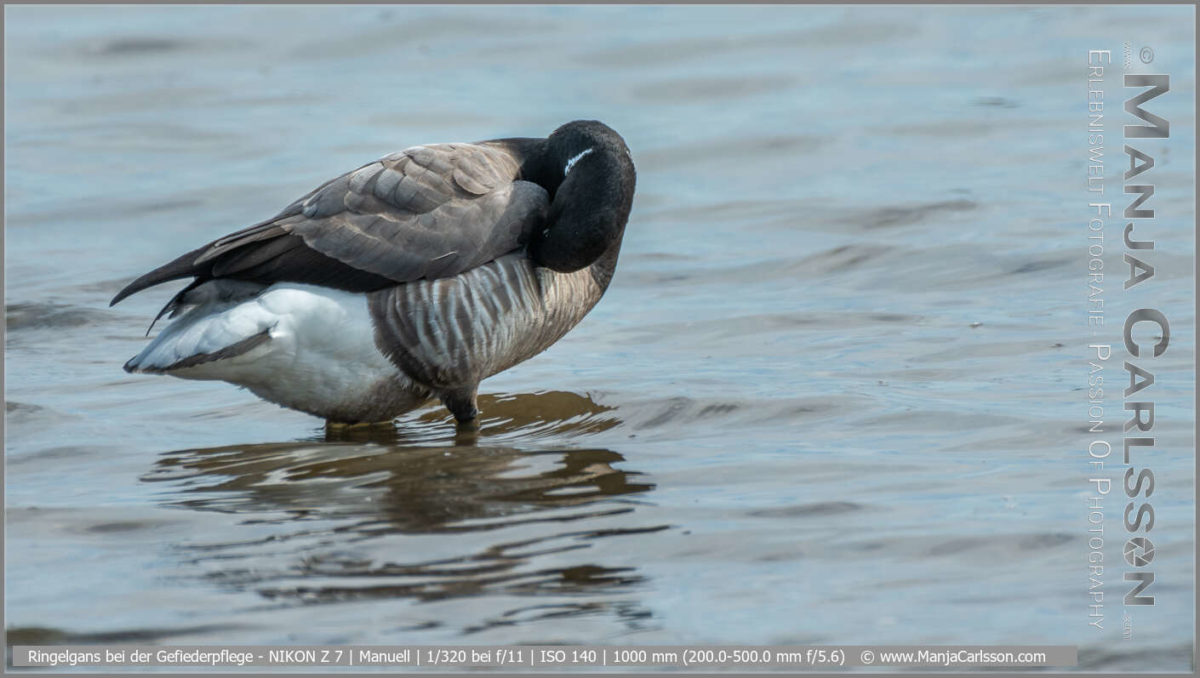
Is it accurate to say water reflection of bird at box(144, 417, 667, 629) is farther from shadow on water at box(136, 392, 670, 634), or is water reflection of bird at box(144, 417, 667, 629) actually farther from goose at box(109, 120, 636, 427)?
goose at box(109, 120, 636, 427)

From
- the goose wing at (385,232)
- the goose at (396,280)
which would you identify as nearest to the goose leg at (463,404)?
the goose at (396,280)

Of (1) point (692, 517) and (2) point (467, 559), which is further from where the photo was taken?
(1) point (692, 517)

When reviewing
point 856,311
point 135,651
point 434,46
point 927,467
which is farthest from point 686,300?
point 434,46

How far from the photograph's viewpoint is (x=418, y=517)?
21.8ft

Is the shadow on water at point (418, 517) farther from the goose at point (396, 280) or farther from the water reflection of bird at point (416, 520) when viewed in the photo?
the goose at point (396, 280)

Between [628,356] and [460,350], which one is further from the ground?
[460,350]

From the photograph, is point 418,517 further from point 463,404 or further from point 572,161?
point 572,161

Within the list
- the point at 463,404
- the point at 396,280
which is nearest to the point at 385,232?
the point at 396,280

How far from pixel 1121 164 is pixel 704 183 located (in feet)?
12.5

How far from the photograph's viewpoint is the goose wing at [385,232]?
7734 mm

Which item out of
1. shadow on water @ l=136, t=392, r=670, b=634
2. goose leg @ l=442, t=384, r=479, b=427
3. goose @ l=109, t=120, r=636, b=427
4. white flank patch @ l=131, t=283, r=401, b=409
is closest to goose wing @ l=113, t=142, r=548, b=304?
goose @ l=109, t=120, r=636, b=427

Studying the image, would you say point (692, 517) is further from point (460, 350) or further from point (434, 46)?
point (434, 46)

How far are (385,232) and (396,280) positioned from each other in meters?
0.26

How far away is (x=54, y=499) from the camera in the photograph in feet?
23.3
